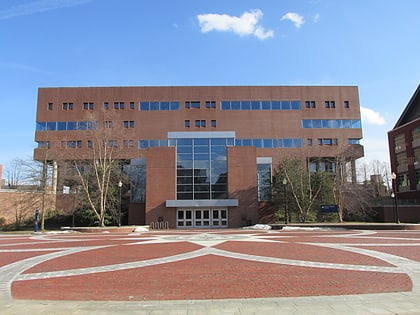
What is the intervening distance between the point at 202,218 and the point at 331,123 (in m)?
32.7

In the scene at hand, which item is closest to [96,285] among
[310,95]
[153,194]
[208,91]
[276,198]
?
[153,194]

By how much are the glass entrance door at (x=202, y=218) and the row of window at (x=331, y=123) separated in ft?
89.4

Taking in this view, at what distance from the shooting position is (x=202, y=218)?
40750mm

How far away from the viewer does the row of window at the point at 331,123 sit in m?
60.2

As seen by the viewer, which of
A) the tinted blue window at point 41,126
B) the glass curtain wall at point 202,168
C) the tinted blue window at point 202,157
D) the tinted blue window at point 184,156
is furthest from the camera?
the tinted blue window at point 41,126

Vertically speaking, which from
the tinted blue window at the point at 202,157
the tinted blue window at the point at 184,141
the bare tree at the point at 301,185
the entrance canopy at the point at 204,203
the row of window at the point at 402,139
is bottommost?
the entrance canopy at the point at 204,203

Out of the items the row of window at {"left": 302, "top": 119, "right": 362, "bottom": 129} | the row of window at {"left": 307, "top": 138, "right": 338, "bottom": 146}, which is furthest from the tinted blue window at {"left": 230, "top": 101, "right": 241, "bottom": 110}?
the row of window at {"left": 307, "top": 138, "right": 338, "bottom": 146}

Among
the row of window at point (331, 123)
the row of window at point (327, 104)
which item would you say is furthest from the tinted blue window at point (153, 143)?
the row of window at point (327, 104)

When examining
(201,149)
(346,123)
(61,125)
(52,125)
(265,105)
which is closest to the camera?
(201,149)

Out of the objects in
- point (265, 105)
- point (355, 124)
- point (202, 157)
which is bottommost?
point (202, 157)

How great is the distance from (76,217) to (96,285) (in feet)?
133

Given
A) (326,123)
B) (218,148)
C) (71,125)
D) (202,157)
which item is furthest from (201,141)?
(326,123)

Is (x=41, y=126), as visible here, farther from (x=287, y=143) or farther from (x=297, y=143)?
(x=297, y=143)

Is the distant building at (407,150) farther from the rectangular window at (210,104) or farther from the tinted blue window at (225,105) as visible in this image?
the rectangular window at (210,104)
